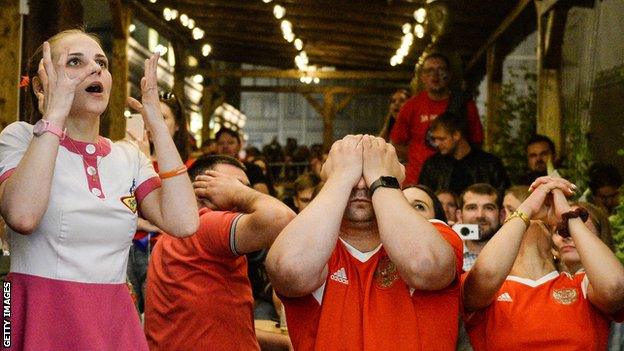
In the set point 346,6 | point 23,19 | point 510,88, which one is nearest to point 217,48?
point 346,6

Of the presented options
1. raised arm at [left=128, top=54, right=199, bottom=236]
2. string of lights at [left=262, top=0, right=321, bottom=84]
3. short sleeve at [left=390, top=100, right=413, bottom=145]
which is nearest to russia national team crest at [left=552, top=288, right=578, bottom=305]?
raised arm at [left=128, top=54, right=199, bottom=236]

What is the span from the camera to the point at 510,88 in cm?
1186

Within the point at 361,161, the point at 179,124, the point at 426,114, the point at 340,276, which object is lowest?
the point at 340,276

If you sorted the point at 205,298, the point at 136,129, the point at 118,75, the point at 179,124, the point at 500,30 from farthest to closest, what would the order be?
the point at 500,30, the point at 118,75, the point at 179,124, the point at 136,129, the point at 205,298

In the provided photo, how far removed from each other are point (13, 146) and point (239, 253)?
944 mm

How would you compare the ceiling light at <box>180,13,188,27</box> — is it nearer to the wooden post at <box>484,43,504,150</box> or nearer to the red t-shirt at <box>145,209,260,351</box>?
the wooden post at <box>484,43,504,150</box>

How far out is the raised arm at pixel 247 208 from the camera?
10.1ft

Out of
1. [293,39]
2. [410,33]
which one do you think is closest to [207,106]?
[293,39]

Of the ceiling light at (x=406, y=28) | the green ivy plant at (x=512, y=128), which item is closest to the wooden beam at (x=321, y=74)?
the ceiling light at (x=406, y=28)

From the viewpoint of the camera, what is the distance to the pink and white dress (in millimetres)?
2410

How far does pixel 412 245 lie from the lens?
266 centimetres

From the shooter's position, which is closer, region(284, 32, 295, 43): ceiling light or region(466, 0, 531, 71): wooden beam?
region(466, 0, 531, 71): wooden beam

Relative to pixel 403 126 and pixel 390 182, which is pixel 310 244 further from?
pixel 403 126

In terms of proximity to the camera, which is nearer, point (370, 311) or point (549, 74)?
point (370, 311)
